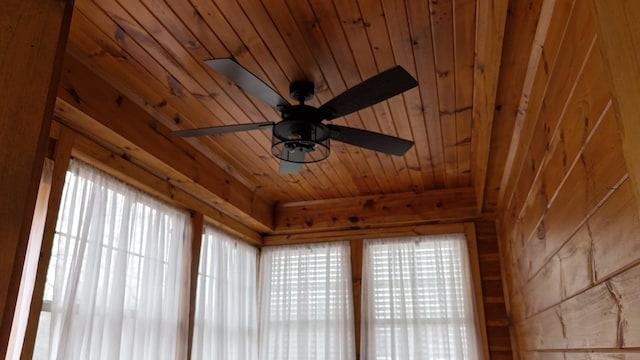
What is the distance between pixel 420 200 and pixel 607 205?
9.76 feet

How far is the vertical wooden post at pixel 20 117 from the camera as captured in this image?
77 cm

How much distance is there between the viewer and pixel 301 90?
94.7 inches

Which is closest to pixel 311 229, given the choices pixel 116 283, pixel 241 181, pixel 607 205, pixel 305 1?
pixel 241 181

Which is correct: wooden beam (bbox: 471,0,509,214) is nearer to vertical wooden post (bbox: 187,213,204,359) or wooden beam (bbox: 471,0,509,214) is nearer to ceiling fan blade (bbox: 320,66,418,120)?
ceiling fan blade (bbox: 320,66,418,120)

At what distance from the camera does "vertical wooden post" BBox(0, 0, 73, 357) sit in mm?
769

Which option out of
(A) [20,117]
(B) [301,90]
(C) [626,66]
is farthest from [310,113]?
(C) [626,66]

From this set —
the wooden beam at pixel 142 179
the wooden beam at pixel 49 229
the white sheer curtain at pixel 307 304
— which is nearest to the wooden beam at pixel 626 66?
the wooden beam at pixel 49 229

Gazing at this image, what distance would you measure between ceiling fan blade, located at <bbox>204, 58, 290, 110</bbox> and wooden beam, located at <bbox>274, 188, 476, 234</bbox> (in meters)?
2.25

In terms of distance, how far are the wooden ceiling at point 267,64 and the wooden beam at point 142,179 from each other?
0.16 ft

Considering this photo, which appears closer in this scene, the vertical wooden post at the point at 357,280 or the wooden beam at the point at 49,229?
the wooden beam at the point at 49,229

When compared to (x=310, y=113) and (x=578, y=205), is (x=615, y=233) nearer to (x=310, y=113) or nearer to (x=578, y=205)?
(x=578, y=205)

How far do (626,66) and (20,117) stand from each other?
95 cm

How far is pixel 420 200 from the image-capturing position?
4094 millimetres

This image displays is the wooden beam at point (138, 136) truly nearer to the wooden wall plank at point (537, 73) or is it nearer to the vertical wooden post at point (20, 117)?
the vertical wooden post at point (20, 117)
